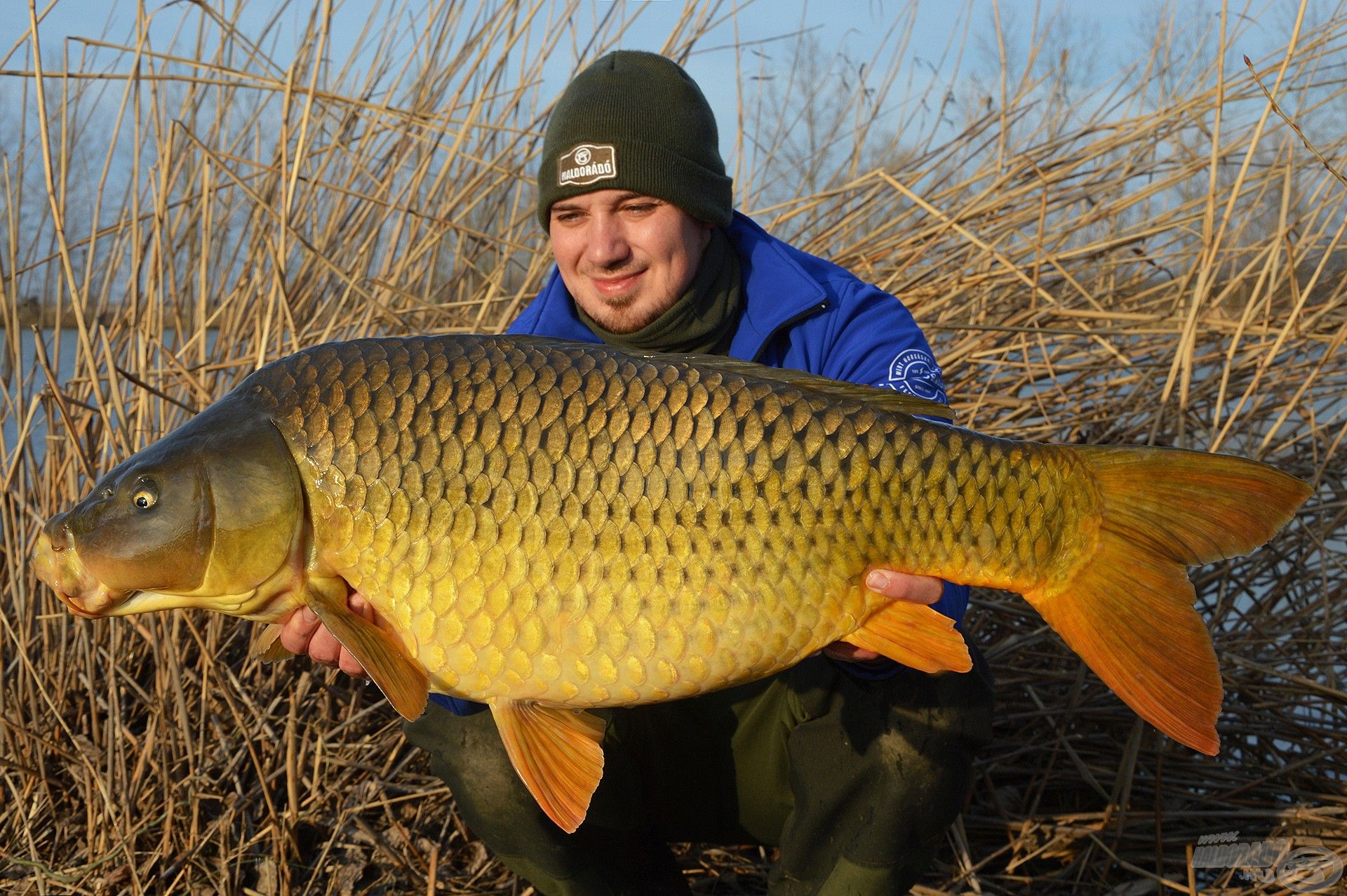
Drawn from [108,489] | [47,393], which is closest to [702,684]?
[108,489]

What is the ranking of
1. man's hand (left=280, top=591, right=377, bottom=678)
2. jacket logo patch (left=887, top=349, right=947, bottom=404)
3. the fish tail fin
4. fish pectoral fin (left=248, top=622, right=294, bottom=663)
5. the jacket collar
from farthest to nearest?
the jacket collar → jacket logo patch (left=887, top=349, right=947, bottom=404) → fish pectoral fin (left=248, top=622, right=294, bottom=663) → man's hand (left=280, top=591, right=377, bottom=678) → the fish tail fin

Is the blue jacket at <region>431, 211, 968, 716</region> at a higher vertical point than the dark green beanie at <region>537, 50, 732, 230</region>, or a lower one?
lower

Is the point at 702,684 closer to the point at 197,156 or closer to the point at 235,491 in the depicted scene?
the point at 235,491

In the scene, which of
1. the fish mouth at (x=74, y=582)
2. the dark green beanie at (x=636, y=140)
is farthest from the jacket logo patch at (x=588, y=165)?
the fish mouth at (x=74, y=582)

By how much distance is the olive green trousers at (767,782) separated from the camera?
143cm

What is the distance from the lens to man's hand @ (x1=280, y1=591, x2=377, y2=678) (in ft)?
4.05

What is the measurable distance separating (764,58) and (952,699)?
6.03 ft

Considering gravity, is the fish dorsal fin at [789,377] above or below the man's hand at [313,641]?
above

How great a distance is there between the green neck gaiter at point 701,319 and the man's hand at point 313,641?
0.64 metres

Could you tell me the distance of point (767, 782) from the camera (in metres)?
1.59

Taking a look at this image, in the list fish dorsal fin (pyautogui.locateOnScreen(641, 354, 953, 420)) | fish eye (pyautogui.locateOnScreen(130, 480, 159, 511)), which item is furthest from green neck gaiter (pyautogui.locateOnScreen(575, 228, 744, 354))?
fish eye (pyautogui.locateOnScreen(130, 480, 159, 511))

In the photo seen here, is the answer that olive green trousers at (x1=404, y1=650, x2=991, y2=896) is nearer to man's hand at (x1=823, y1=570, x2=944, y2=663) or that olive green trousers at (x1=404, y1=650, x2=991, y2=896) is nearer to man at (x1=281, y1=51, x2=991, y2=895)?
man at (x1=281, y1=51, x2=991, y2=895)

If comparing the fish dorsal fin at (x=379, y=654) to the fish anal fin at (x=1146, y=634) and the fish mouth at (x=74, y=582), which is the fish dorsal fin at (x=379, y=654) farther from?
the fish anal fin at (x=1146, y=634)

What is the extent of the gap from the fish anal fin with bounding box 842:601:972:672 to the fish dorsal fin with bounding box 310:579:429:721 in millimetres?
458
